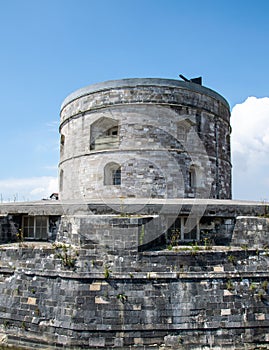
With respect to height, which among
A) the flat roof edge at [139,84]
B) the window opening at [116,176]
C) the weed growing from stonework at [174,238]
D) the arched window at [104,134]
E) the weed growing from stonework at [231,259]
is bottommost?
the weed growing from stonework at [231,259]

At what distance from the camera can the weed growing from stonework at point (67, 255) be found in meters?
9.21

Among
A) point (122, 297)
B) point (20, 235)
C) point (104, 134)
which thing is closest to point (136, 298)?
point (122, 297)

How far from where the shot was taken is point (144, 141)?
575 inches

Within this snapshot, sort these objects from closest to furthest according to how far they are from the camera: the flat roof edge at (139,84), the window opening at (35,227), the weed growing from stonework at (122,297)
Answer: the weed growing from stonework at (122,297) < the window opening at (35,227) < the flat roof edge at (139,84)

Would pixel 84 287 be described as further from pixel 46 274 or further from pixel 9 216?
pixel 9 216

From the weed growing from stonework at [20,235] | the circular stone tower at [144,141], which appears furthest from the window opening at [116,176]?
the weed growing from stonework at [20,235]

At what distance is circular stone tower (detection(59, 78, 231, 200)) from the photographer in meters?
14.5

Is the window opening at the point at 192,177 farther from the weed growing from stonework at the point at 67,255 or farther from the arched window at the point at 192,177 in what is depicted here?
the weed growing from stonework at the point at 67,255

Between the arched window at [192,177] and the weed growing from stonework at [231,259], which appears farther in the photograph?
the arched window at [192,177]

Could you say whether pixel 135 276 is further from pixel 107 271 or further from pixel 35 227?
→ pixel 35 227

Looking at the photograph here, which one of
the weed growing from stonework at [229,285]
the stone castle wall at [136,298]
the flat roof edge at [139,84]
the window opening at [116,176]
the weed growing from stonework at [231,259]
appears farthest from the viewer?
the window opening at [116,176]

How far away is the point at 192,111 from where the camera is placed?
15.3 meters

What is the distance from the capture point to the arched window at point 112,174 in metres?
15.0

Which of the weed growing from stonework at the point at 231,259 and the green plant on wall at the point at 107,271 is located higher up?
the weed growing from stonework at the point at 231,259
